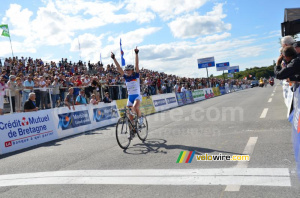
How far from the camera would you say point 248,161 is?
5043mm

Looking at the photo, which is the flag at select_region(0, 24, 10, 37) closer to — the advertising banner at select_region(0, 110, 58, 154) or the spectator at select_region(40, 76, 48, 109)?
the spectator at select_region(40, 76, 48, 109)

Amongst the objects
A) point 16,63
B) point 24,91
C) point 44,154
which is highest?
point 16,63

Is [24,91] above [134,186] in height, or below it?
above

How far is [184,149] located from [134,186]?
2.53 metres

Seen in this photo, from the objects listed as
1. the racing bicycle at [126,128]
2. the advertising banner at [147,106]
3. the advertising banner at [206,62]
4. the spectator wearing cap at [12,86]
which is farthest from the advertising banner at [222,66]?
the racing bicycle at [126,128]

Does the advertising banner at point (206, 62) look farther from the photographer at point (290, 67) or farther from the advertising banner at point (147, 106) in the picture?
the photographer at point (290, 67)

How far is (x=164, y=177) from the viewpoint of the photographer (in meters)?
4.54

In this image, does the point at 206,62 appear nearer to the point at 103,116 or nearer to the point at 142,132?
the point at 103,116

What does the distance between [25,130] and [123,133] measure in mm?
4108

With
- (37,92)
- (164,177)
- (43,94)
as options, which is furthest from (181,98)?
(164,177)

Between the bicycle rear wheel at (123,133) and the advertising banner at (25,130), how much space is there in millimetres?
3990

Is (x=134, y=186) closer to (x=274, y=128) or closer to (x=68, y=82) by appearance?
(x=274, y=128)

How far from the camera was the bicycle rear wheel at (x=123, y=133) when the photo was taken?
722 centimetres

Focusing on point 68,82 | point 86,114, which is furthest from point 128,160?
point 68,82
